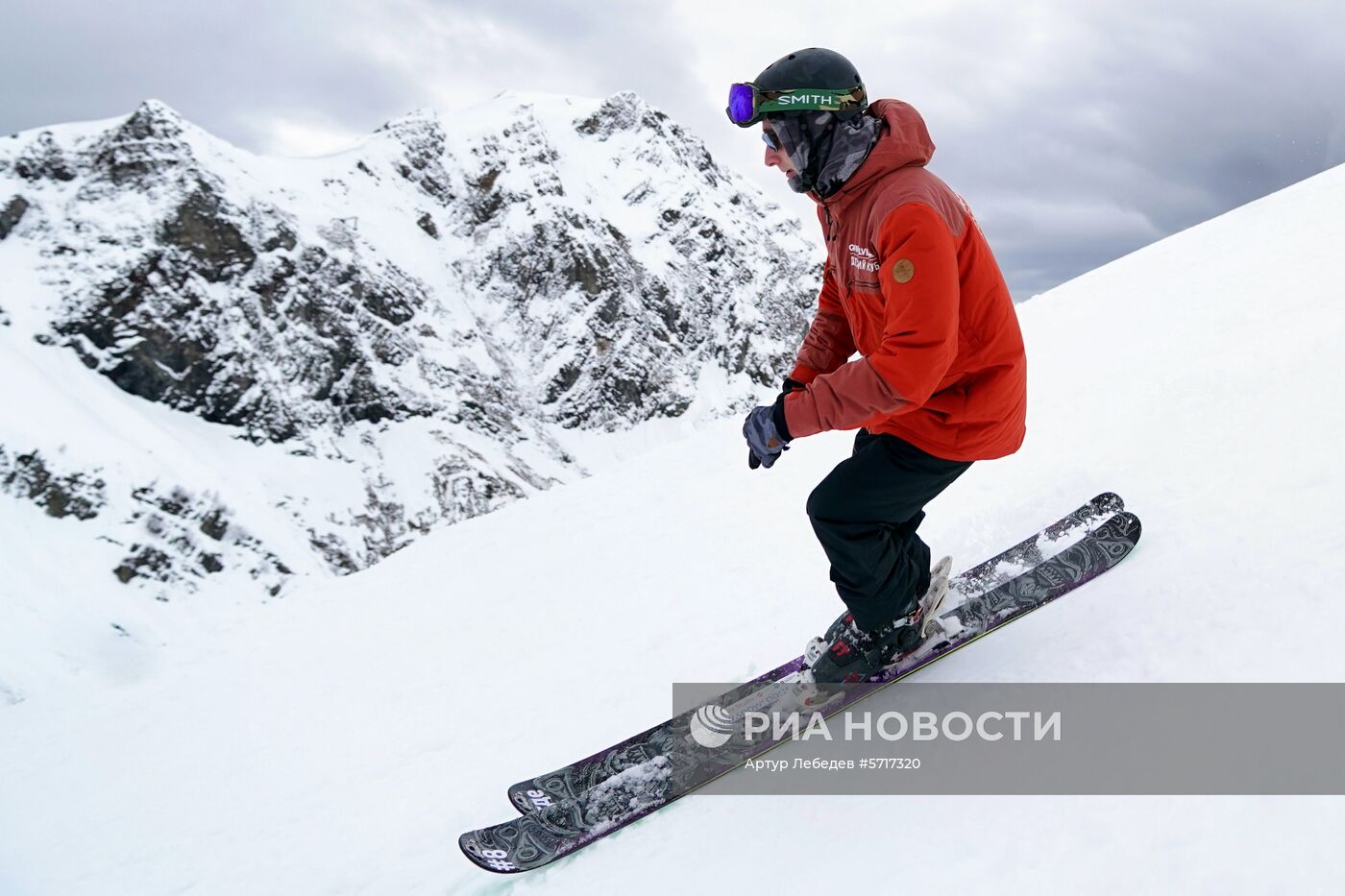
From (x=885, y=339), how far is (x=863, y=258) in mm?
401

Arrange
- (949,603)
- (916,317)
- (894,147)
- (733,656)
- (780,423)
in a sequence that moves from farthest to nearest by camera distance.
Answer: (733,656) → (949,603) → (780,423) → (894,147) → (916,317)

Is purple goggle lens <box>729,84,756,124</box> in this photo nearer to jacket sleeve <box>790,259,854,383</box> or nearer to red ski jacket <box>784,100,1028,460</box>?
red ski jacket <box>784,100,1028,460</box>

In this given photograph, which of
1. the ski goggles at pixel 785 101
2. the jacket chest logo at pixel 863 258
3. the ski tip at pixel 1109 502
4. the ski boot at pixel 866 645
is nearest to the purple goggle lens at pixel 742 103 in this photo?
the ski goggles at pixel 785 101

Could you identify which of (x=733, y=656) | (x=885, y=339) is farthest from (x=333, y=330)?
(x=885, y=339)

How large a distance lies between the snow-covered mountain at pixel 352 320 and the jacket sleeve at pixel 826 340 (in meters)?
72.5

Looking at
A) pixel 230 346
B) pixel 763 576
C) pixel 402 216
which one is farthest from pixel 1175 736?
pixel 402 216

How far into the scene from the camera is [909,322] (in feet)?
8.63

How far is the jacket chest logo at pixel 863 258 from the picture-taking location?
2.88m

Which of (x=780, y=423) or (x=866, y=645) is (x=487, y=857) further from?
(x=780, y=423)

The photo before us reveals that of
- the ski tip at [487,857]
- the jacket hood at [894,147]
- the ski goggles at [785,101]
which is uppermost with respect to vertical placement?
the ski goggles at [785,101]

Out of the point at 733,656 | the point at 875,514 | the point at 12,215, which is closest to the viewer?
the point at 875,514

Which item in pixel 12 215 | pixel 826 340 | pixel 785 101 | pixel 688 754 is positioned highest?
pixel 12 215

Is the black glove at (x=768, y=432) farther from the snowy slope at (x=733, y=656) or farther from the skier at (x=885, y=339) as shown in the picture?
the snowy slope at (x=733, y=656)

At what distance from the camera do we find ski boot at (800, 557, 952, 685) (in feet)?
11.4
